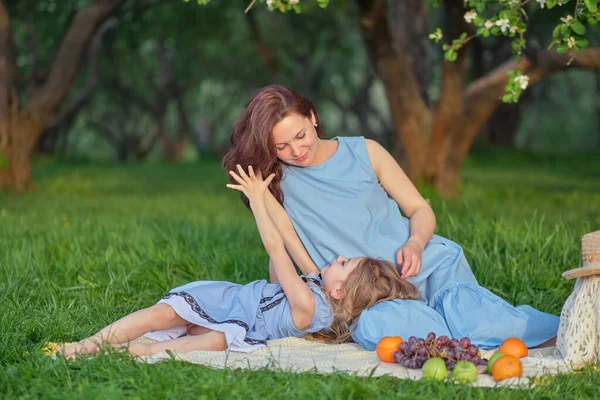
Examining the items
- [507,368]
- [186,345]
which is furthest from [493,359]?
[186,345]

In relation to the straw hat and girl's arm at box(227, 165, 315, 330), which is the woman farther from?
the straw hat

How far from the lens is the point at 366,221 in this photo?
14.9ft

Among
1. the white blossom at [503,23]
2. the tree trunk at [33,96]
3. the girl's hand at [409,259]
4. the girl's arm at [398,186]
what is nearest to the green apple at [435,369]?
the girl's hand at [409,259]

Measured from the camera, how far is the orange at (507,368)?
3.44 m

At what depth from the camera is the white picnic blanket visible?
3532mm

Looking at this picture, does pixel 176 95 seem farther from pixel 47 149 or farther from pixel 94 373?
pixel 94 373

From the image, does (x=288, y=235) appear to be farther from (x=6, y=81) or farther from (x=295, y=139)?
(x=6, y=81)

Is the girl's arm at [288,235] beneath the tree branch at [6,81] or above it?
beneath

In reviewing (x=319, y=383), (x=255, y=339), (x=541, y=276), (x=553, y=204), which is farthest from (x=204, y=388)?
(x=553, y=204)

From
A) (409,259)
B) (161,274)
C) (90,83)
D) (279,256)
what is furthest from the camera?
(90,83)

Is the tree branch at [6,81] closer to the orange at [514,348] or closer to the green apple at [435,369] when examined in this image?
the orange at [514,348]

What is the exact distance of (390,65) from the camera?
992cm

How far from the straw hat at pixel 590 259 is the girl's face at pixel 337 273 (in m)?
1.04

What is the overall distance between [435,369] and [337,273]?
3.12 feet
